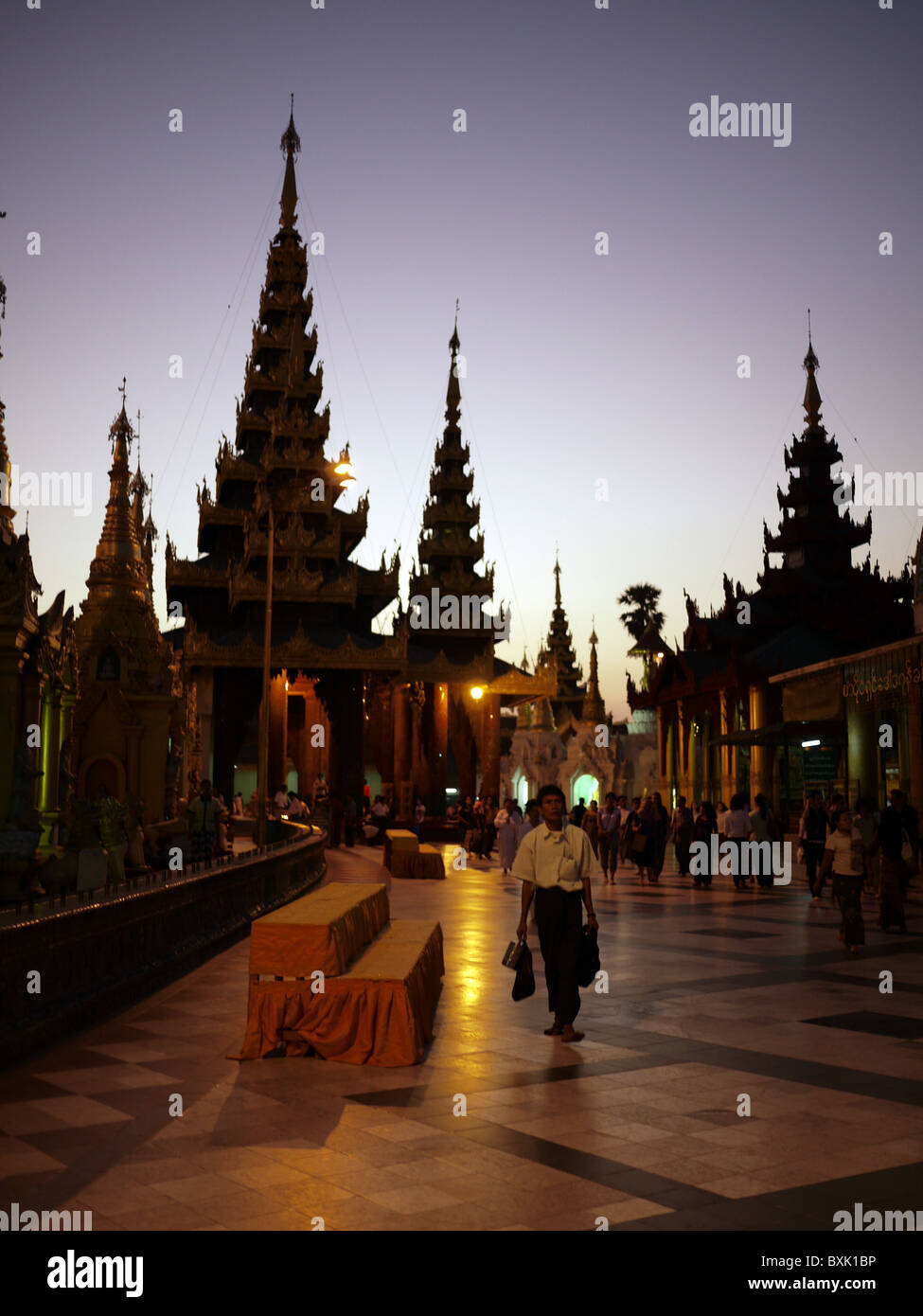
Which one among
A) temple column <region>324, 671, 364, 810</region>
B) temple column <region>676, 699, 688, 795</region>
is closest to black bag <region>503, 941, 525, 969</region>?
temple column <region>324, 671, 364, 810</region>

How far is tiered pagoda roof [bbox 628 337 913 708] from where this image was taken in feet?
127

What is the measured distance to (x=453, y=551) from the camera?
53.0 meters

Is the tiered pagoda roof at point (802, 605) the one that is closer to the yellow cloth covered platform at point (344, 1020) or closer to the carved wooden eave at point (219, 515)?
the carved wooden eave at point (219, 515)

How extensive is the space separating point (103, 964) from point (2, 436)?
1316 cm

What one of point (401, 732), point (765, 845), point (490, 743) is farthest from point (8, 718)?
point (401, 732)

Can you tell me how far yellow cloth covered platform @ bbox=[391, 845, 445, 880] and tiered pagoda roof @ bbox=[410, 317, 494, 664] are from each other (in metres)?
23.9

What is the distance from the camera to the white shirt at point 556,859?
8531 mm

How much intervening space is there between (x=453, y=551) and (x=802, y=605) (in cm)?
1749

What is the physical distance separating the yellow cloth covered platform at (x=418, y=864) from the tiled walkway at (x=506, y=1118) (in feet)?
47.3

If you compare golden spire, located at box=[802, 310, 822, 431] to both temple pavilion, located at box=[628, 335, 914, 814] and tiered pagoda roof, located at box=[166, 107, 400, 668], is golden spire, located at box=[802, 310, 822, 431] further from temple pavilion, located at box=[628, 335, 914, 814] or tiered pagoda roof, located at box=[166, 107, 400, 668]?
tiered pagoda roof, located at box=[166, 107, 400, 668]

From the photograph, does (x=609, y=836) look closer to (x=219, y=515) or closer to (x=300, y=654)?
(x=300, y=654)

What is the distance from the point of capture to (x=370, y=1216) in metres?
4.58

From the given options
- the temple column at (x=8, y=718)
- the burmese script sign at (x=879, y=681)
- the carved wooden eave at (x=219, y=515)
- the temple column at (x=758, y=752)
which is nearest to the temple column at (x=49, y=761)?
the temple column at (x=8, y=718)

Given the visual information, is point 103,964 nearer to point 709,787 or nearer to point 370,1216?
point 370,1216
